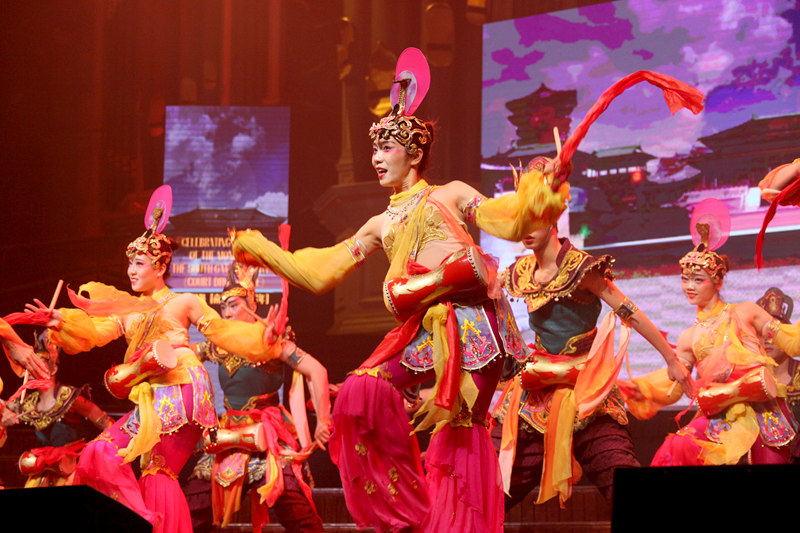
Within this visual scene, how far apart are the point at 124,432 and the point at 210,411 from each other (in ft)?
1.41

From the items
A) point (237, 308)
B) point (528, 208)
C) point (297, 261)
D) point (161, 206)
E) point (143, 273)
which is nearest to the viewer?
point (528, 208)

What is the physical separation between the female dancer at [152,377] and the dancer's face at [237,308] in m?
0.64

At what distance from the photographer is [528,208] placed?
11.2ft

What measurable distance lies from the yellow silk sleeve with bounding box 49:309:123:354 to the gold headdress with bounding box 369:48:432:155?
2070 mm

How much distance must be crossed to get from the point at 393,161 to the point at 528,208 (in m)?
0.72

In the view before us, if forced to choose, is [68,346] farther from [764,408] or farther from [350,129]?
[764,408]

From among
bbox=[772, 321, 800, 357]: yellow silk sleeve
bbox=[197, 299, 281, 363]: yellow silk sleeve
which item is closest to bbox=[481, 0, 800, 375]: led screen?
bbox=[772, 321, 800, 357]: yellow silk sleeve

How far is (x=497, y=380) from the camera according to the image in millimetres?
3676

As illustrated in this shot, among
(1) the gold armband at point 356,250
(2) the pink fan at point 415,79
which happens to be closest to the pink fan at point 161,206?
(1) the gold armband at point 356,250

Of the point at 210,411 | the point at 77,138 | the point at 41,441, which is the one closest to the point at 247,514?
the point at 41,441

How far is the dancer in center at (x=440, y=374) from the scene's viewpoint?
3.48 metres

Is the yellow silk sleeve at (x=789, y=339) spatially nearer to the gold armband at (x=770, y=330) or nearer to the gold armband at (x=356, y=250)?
the gold armband at (x=770, y=330)

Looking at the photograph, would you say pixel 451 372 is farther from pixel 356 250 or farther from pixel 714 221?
pixel 714 221

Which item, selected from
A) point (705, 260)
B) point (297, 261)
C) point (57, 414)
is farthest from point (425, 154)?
point (57, 414)
